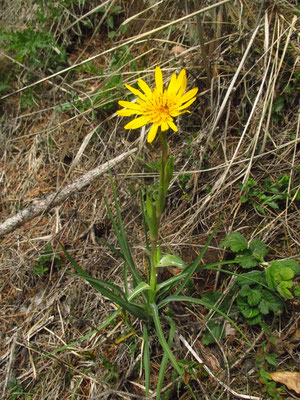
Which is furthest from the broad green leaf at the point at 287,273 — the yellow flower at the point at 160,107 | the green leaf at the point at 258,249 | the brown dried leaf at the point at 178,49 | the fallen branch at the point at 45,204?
the brown dried leaf at the point at 178,49

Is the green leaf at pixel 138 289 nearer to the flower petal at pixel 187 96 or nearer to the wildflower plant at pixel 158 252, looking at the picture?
the wildflower plant at pixel 158 252

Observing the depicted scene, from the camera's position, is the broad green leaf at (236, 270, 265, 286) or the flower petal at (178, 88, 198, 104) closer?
the flower petal at (178, 88, 198, 104)

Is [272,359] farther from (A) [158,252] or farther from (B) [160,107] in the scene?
(B) [160,107]

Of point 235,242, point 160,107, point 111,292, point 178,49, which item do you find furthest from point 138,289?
point 178,49

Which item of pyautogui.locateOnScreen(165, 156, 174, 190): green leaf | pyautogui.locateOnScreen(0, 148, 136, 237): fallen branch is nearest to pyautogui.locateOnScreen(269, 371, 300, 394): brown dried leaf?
pyautogui.locateOnScreen(165, 156, 174, 190): green leaf

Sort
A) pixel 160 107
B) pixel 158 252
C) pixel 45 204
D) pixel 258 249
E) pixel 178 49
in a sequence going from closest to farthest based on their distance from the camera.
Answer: pixel 160 107 < pixel 158 252 < pixel 258 249 < pixel 45 204 < pixel 178 49

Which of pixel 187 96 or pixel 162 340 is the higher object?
pixel 187 96

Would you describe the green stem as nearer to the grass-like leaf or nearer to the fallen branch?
the grass-like leaf
